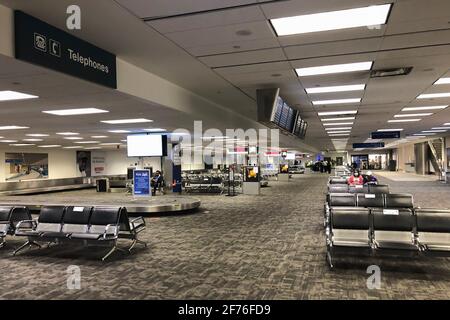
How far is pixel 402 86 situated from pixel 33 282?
368 inches

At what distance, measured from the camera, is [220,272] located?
545 cm

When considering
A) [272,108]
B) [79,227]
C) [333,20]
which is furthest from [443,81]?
[79,227]

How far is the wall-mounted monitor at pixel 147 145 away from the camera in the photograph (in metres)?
15.0

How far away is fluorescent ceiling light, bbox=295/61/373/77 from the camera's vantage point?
285 inches

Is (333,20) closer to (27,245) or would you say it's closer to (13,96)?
(13,96)

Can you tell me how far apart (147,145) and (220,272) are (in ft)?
34.3

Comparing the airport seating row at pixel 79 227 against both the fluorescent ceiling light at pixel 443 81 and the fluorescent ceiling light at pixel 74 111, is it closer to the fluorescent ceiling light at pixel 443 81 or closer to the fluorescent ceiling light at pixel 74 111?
the fluorescent ceiling light at pixel 74 111

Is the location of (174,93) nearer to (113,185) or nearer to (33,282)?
(33,282)

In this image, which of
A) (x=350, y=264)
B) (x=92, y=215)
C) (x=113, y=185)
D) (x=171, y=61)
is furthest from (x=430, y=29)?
(x=113, y=185)

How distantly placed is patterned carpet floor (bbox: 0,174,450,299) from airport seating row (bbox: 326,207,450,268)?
1.13 ft

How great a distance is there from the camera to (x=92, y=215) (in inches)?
281

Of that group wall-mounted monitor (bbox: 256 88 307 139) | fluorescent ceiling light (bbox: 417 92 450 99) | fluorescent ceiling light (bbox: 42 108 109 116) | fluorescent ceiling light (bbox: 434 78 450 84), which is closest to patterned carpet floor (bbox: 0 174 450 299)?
wall-mounted monitor (bbox: 256 88 307 139)

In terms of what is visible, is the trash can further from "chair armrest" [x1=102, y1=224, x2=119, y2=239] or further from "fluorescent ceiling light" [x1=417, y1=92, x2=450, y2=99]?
"fluorescent ceiling light" [x1=417, y1=92, x2=450, y2=99]

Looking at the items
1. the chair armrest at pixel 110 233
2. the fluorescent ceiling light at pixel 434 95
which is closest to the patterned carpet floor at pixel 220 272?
the chair armrest at pixel 110 233
